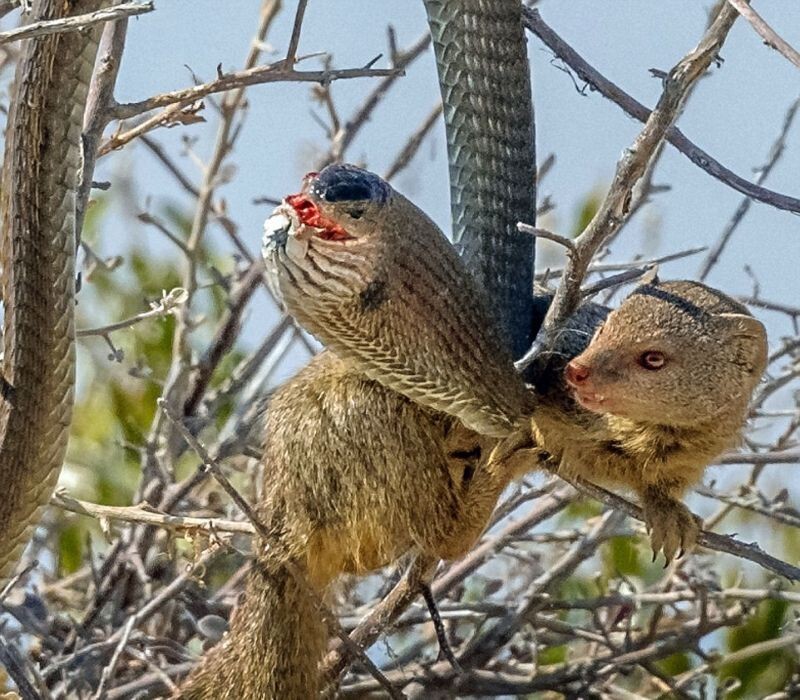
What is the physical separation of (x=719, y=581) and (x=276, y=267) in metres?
1.46

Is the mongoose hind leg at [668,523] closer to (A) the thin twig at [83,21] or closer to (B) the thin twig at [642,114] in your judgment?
(B) the thin twig at [642,114]

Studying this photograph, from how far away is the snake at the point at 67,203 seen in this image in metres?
1.64

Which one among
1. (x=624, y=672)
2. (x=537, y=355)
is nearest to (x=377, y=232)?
(x=537, y=355)

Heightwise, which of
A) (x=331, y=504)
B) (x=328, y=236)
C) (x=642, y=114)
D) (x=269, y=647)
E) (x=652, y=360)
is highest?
(x=642, y=114)

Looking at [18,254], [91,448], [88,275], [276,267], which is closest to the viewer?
[276,267]

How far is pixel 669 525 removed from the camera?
1.84 metres

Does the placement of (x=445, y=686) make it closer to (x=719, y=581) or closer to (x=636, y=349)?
(x=719, y=581)

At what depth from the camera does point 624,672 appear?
253 cm

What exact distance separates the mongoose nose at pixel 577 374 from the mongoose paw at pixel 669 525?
25cm

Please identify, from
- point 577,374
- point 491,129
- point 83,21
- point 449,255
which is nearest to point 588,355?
point 577,374

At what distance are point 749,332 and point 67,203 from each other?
84cm

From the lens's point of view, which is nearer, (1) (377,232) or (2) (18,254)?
(1) (377,232)

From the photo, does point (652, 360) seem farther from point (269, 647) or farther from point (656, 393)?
point (269, 647)

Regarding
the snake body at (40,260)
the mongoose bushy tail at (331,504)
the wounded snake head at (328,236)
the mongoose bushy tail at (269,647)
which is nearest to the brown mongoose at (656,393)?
the mongoose bushy tail at (331,504)
